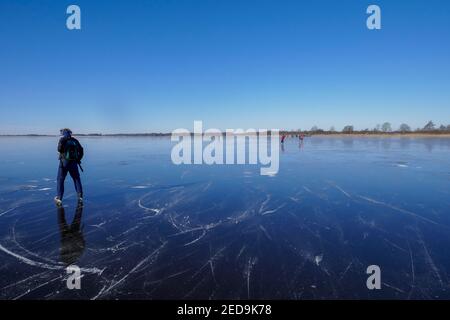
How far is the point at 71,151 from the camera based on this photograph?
5.54 metres

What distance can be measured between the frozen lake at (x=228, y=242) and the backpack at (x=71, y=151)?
99 cm

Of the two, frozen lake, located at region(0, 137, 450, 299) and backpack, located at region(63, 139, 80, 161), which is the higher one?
backpack, located at region(63, 139, 80, 161)

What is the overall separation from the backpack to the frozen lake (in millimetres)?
986

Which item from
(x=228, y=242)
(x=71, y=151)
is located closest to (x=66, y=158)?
(x=71, y=151)

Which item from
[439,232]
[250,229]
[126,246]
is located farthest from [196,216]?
[439,232]

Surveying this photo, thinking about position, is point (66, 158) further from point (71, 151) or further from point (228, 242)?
point (228, 242)

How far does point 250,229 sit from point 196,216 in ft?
3.78

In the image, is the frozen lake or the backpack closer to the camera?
the frozen lake

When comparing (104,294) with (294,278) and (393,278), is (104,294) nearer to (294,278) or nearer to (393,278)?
(294,278)

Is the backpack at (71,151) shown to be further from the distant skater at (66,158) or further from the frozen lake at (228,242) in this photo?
the frozen lake at (228,242)

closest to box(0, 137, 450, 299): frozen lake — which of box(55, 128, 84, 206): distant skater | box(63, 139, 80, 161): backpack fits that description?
box(55, 128, 84, 206): distant skater

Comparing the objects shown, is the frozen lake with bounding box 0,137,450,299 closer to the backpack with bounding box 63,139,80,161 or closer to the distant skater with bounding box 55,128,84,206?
the distant skater with bounding box 55,128,84,206

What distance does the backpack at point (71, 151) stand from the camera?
5.47 metres

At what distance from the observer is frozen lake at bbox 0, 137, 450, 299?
103 inches
